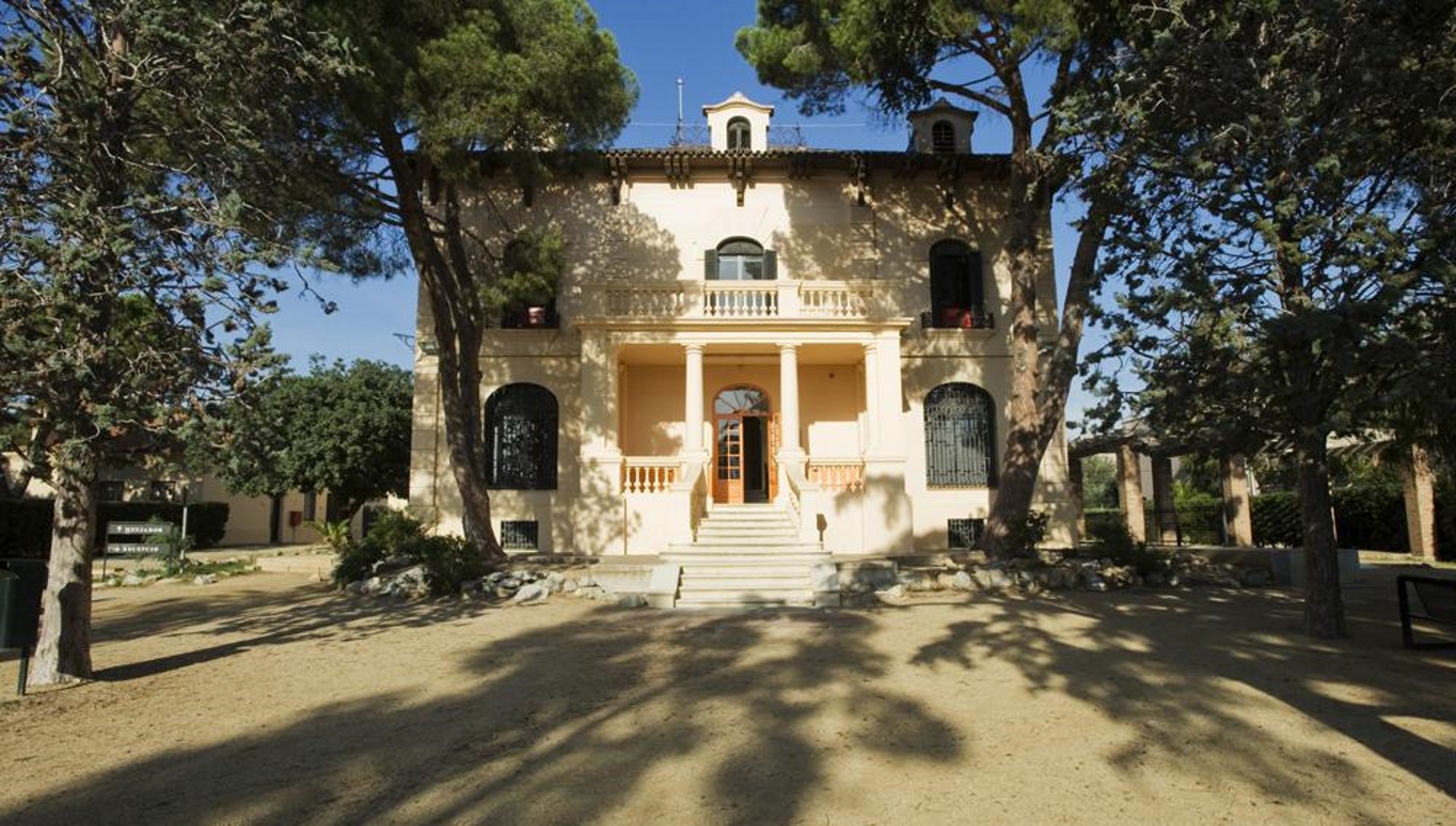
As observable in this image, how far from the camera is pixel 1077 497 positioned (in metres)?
19.9

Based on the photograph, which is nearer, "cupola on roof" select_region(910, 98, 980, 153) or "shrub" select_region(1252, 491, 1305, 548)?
"cupola on roof" select_region(910, 98, 980, 153)

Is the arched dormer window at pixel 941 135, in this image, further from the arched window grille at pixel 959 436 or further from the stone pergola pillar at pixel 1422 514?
the stone pergola pillar at pixel 1422 514

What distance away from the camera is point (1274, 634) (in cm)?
803

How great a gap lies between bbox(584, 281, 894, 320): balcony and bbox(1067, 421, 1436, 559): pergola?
5012mm

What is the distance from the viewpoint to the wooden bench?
673cm

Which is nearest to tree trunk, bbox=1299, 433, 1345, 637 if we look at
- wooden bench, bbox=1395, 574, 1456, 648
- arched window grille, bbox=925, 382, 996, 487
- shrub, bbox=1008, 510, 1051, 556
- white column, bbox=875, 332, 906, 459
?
wooden bench, bbox=1395, 574, 1456, 648

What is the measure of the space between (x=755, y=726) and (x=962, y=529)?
11916mm

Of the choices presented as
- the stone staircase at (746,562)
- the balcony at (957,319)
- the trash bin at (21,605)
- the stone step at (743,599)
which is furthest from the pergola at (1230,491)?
the trash bin at (21,605)

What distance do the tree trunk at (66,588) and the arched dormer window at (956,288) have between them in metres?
14.2

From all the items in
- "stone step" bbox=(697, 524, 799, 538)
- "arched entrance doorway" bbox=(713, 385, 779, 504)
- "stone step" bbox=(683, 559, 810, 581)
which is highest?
"arched entrance doorway" bbox=(713, 385, 779, 504)

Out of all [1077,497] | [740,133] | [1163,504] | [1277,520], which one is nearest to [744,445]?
[740,133]

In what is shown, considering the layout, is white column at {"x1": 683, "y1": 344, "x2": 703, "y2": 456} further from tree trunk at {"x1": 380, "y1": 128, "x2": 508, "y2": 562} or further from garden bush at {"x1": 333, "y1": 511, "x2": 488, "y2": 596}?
garden bush at {"x1": 333, "y1": 511, "x2": 488, "y2": 596}

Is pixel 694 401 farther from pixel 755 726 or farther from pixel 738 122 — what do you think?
pixel 755 726

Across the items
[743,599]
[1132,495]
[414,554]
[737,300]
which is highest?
[737,300]
